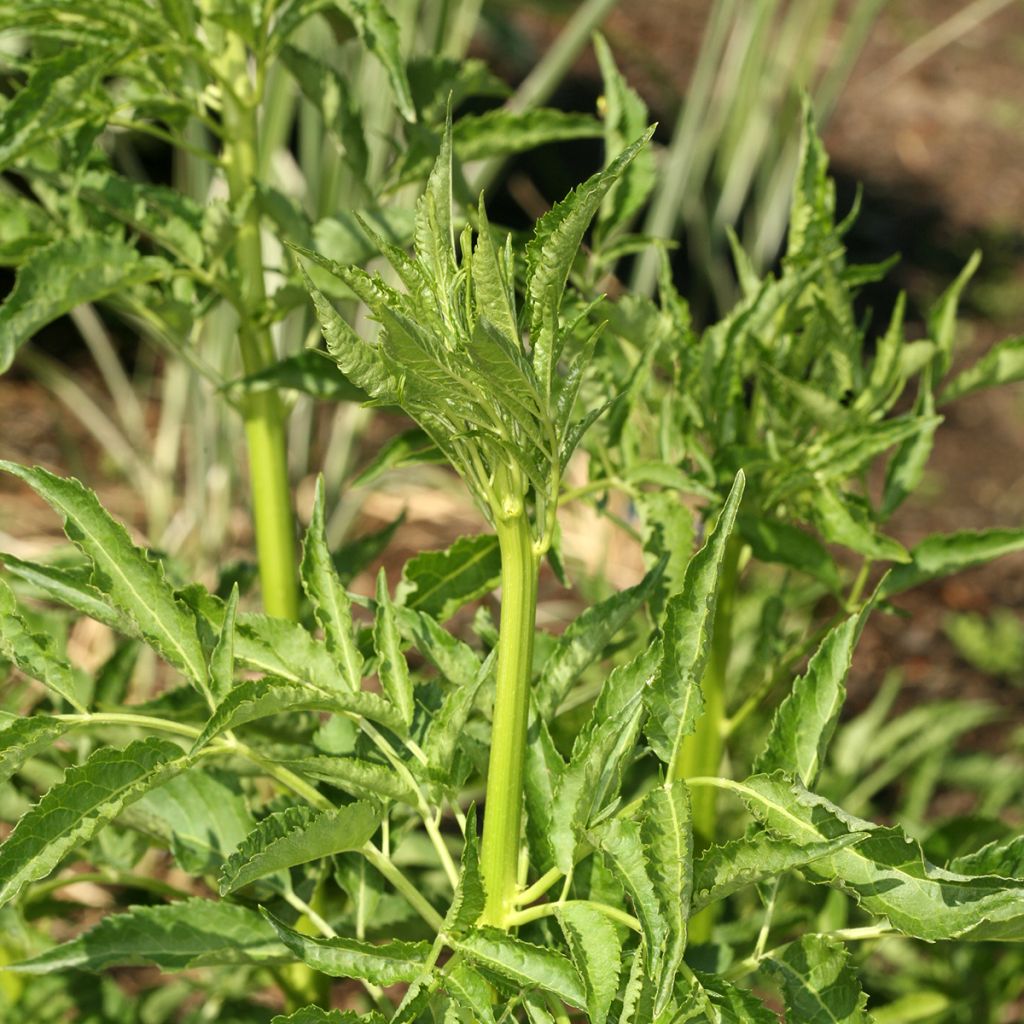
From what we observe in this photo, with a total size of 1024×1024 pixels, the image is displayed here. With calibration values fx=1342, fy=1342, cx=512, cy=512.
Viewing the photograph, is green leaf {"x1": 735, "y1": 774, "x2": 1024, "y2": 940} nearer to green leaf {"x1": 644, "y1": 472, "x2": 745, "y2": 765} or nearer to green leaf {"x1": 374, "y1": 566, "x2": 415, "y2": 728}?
green leaf {"x1": 644, "y1": 472, "x2": 745, "y2": 765}

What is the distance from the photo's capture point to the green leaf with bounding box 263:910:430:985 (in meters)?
0.63

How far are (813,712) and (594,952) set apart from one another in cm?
18

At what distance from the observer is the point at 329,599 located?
0.73m

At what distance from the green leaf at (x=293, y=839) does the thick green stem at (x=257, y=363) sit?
1.23 ft

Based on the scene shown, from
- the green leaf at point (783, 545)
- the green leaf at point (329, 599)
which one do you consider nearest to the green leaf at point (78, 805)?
the green leaf at point (329, 599)

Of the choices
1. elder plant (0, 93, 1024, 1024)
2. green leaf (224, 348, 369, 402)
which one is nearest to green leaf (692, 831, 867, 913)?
elder plant (0, 93, 1024, 1024)

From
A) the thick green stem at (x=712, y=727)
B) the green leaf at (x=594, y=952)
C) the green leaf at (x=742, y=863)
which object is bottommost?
the thick green stem at (x=712, y=727)

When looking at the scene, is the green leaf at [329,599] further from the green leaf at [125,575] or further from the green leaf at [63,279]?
the green leaf at [63,279]

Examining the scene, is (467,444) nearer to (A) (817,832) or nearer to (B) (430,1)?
(A) (817,832)

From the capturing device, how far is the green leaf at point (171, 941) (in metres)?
0.76

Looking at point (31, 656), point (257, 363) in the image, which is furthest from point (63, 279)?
point (31, 656)

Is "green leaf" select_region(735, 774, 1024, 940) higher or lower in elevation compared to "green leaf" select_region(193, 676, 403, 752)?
lower

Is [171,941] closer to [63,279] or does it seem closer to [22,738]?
[22,738]

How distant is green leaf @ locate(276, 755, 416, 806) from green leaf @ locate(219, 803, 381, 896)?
15mm
